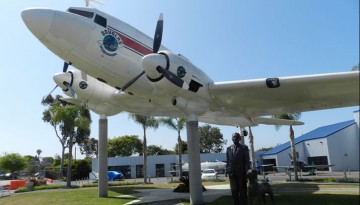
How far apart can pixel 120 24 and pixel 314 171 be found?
3638 cm

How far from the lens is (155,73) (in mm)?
13344

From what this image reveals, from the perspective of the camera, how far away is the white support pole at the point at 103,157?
18766 mm

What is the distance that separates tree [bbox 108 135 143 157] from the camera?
86125 mm

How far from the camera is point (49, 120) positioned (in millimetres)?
45781

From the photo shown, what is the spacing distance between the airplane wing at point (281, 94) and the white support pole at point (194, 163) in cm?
200

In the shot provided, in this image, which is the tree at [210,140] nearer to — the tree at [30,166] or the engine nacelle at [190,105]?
the tree at [30,166]

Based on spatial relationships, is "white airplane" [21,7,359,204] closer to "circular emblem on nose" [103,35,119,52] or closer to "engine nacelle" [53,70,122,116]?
"circular emblem on nose" [103,35,119,52]

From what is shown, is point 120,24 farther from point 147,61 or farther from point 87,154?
point 87,154

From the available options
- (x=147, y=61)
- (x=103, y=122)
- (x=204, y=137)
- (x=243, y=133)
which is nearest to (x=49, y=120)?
(x=103, y=122)

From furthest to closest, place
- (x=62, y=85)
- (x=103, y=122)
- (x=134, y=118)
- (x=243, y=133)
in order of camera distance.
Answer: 1. (x=134, y=118)
2. (x=243, y=133)
3. (x=103, y=122)
4. (x=62, y=85)

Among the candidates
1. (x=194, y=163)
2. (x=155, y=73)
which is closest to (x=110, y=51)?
(x=155, y=73)

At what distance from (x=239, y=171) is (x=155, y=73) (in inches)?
251

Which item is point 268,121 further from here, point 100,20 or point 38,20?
point 38,20

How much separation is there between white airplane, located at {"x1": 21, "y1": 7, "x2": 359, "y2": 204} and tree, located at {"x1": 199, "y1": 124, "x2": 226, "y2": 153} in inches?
3058
